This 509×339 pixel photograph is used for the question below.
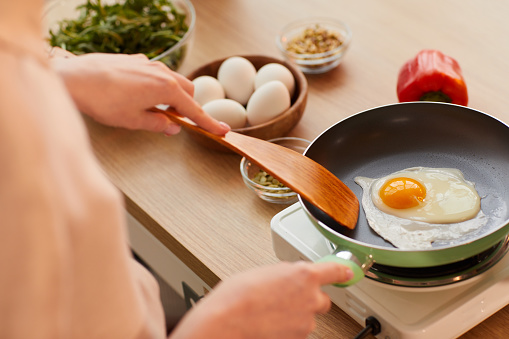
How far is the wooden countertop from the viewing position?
1.04 metres

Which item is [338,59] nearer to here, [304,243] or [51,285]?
[304,243]

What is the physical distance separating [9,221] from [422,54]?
1.00 metres

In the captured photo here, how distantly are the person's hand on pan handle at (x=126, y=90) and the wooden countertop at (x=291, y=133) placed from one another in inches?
8.3

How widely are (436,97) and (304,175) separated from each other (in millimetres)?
456

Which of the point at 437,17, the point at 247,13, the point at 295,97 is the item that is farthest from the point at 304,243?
the point at 247,13

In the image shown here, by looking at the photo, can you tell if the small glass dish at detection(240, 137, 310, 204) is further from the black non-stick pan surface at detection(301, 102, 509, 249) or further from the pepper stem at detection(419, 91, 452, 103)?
the pepper stem at detection(419, 91, 452, 103)

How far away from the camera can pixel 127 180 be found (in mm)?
1231

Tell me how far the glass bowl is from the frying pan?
1.32 feet

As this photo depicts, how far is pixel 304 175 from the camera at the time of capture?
878 millimetres

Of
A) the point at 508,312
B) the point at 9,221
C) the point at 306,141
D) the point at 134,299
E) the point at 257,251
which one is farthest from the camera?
the point at 306,141

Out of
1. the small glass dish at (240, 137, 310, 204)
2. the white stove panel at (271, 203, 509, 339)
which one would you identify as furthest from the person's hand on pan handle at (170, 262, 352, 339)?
the small glass dish at (240, 137, 310, 204)

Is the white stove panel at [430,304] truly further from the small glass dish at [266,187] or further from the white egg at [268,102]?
the white egg at [268,102]

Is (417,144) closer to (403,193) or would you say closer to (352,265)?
(403,193)

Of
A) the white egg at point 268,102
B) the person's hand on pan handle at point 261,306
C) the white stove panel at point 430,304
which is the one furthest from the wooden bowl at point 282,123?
the person's hand on pan handle at point 261,306
